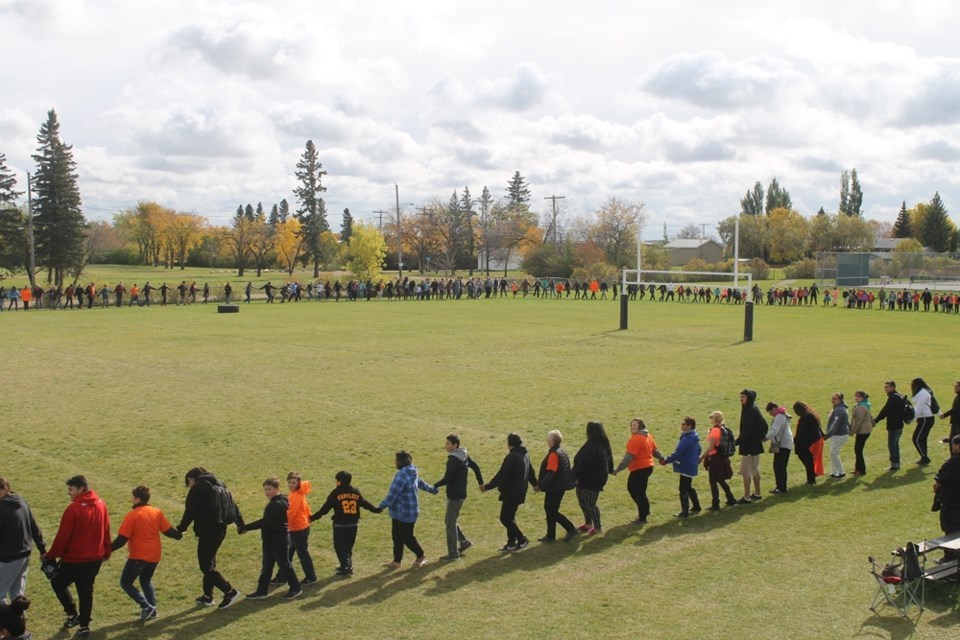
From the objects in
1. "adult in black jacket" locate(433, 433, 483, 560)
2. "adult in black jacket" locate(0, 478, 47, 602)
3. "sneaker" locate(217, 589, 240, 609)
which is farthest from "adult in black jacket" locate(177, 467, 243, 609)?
"adult in black jacket" locate(433, 433, 483, 560)

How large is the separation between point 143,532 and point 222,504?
73cm

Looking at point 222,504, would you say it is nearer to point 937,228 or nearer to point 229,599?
point 229,599

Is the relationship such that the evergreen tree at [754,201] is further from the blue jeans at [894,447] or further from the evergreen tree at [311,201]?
the blue jeans at [894,447]

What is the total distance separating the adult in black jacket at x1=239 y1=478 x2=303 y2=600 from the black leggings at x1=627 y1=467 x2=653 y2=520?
13.8 feet

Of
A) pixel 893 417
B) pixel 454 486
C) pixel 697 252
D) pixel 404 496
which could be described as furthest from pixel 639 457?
pixel 697 252

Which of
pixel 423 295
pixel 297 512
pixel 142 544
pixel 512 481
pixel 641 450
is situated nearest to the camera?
pixel 142 544

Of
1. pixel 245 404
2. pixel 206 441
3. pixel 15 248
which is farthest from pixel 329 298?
pixel 206 441

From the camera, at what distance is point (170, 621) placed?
780 cm

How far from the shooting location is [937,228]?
302ft

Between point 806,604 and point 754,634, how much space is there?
93cm

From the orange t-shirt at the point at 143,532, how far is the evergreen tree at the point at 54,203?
2283 inches

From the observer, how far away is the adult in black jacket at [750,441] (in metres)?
11.2

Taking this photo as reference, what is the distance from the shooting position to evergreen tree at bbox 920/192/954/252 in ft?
301

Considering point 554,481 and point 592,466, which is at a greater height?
point 592,466
